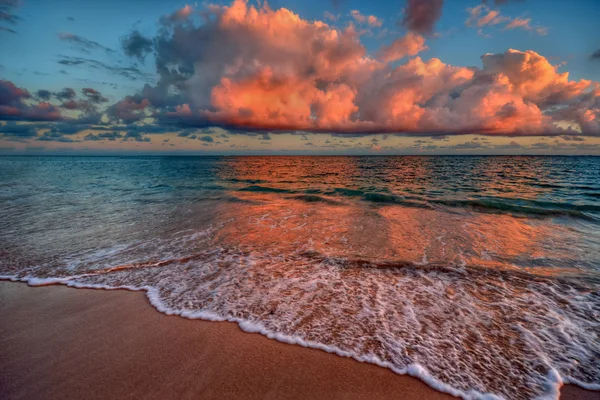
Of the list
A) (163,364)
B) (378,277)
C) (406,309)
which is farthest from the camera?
(378,277)

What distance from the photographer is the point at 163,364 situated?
3252mm

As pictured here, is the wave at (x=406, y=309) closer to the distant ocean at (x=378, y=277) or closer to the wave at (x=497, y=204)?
the distant ocean at (x=378, y=277)

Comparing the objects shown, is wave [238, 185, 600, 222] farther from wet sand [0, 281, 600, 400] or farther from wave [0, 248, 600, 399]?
wet sand [0, 281, 600, 400]

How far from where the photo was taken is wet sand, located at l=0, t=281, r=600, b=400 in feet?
9.50

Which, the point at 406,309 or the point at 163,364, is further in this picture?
the point at 406,309

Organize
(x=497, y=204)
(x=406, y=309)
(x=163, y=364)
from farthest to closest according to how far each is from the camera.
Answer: (x=497, y=204) < (x=406, y=309) < (x=163, y=364)

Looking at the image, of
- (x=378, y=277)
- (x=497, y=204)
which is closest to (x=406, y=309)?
(x=378, y=277)

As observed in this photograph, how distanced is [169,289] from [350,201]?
12042 mm

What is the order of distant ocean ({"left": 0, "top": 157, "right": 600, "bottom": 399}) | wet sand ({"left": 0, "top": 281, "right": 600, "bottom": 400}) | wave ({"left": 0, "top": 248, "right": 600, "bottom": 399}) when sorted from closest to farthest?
1. wet sand ({"left": 0, "top": 281, "right": 600, "bottom": 400})
2. wave ({"left": 0, "top": 248, "right": 600, "bottom": 399})
3. distant ocean ({"left": 0, "top": 157, "right": 600, "bottom": 399})

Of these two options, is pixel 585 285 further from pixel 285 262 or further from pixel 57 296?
pixel 57 296

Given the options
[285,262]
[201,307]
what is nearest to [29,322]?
[201,307]

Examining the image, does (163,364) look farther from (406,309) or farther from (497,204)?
(497,204)

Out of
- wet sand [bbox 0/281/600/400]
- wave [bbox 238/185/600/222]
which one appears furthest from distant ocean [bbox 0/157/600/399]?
wave [bbox 238/185/600/222]

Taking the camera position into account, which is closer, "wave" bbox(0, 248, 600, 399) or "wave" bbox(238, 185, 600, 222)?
"wave" bbox(0, 248, 600, 399)
